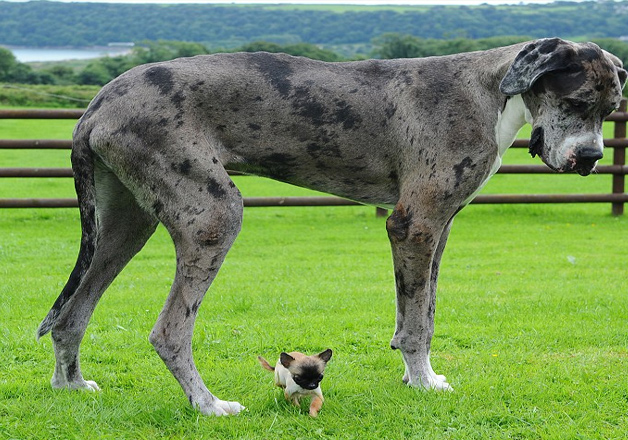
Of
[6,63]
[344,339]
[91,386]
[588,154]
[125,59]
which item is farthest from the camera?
[125,59]

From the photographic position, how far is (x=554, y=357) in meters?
5.66

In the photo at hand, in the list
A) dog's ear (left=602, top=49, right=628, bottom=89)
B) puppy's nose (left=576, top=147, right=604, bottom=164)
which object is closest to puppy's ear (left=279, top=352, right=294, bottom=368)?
puppy's nose (left=576, top=147, right=604, bottom=164)

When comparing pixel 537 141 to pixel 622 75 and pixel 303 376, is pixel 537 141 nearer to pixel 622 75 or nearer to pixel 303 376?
pixel 622 75

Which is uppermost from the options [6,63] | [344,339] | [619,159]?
[344,339]

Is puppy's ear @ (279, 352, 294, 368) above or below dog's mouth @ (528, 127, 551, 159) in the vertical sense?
below

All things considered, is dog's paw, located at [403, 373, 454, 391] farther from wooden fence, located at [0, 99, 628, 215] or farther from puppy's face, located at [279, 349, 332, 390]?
wooden fence, located at [0, 99, 628, 215]

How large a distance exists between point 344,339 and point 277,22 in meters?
90.8

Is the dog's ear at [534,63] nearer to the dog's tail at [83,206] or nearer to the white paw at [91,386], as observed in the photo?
the dog's tail at [83,206]

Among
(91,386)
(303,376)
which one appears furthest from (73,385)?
(303,376)

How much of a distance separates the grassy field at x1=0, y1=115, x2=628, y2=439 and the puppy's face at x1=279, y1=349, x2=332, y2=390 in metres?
0.17

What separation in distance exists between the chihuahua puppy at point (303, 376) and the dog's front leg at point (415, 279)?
507 millimetres

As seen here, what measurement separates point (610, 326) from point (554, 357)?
3.70ft

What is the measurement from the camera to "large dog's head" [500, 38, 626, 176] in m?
4.27

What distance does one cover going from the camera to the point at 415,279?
4648 mm
